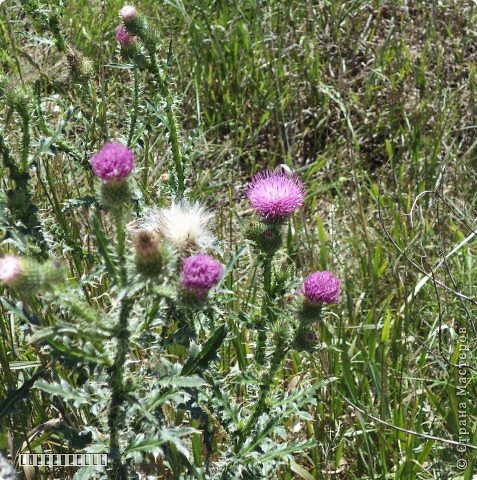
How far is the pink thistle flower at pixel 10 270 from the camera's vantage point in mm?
1126

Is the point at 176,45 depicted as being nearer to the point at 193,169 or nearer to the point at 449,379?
the point at 193,169

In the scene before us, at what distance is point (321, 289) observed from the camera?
158cm

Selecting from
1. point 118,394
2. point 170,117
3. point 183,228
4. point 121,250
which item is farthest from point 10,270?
point 170,117

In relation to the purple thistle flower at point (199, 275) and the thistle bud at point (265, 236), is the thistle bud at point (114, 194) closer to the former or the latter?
the purple thistle flower at point (199, 275)

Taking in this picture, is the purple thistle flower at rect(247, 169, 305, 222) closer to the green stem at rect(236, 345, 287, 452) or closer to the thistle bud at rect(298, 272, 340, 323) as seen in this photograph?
the thistle bud at rect(298, 272, 340, 323)

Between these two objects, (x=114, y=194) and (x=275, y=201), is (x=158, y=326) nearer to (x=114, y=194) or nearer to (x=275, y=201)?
(x=114, y=194)

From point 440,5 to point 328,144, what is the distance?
48.1 inches

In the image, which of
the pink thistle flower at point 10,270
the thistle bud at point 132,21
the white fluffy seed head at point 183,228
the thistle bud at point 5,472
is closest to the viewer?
the pink thistle flower at point 10,270

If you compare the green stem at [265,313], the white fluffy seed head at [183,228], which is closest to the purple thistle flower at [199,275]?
the white fluffy seed head at [183,228]

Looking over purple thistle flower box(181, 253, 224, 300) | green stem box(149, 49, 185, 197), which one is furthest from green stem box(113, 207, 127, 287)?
green stem box(149, 49, 185, 197)

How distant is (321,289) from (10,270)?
71 cm

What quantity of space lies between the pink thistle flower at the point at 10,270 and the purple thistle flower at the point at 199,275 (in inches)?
10.9

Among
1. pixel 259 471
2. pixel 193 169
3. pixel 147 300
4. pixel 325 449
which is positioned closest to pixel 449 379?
pixel 325 449

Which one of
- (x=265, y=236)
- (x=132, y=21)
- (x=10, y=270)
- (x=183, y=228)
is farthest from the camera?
(x=132, y=21)
